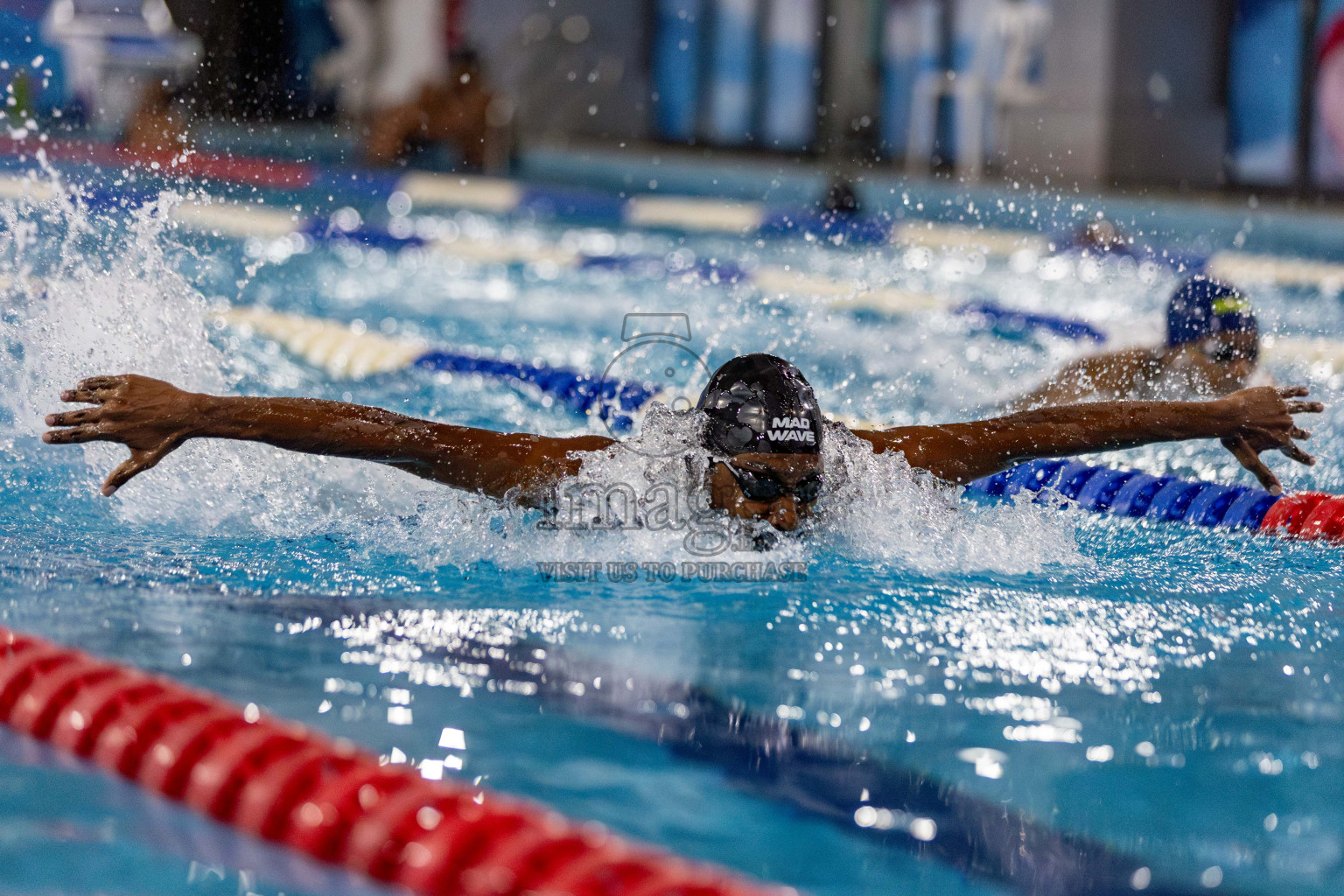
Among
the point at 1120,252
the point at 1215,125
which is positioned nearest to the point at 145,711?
the point at 1120,252

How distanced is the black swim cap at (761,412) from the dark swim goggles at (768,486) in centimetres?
5

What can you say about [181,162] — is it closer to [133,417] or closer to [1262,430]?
[133,417]

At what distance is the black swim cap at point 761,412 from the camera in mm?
2814

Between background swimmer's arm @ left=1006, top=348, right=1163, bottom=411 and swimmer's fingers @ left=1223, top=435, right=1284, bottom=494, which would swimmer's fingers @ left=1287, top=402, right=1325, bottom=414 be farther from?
background swimmer's arm @ left=1006, top=348, right=1163, bottom=411

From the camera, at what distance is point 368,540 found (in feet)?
10.5

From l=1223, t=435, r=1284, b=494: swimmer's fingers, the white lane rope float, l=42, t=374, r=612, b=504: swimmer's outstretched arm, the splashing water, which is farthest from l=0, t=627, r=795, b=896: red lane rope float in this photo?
the white lane rope float

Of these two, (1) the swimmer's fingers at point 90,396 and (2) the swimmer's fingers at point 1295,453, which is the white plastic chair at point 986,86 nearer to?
(2) the swimmer's fingers at point 1295,453

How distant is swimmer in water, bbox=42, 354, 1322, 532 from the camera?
259cm

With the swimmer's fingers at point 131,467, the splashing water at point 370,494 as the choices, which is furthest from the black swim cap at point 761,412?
the swimmer's fingers at point 131,467

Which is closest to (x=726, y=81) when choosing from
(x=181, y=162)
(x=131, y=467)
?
(x=181, y=162)

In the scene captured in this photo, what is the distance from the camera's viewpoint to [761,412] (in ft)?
9.29

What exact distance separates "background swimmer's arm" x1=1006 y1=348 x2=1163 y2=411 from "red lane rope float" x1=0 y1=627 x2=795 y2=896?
320 centimetres

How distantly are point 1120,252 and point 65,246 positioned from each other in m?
6.17

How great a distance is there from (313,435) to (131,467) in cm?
37
